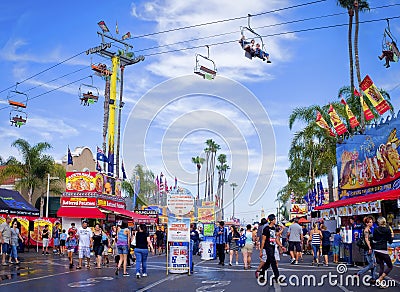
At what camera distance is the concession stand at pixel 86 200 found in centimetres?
3666

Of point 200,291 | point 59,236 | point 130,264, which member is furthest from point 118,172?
point 200,291

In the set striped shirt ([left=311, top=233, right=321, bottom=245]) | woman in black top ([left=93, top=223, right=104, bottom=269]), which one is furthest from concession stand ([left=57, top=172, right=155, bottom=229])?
striped shirt ([left=311, top=233, right=321, bottom=245])

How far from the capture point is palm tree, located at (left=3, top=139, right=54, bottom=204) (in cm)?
4466

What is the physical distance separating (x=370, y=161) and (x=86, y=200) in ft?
69.8

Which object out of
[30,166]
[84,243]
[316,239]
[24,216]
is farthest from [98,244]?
[30,166]

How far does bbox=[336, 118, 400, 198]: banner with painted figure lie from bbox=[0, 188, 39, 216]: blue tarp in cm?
2113

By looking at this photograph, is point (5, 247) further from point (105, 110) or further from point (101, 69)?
point (105, 110)

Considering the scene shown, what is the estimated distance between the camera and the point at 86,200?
1467 inches

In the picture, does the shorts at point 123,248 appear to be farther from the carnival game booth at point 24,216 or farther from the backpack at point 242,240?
the carnival game booth at point 24,216

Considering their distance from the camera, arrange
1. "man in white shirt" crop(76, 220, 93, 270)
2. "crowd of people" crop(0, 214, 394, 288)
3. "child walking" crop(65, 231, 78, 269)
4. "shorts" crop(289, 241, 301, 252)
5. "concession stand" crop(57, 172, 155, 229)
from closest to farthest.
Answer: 1. "crowd of people" crop(0, 214, 394, 288)
2. "man in white shirt" crop(76, 220, 93, 270)
3. "child walking" crop(65, 231, 78, 269)
4. "shorts" crop(289, 241, 301, 252)
5. "concession stand" crop(57, 172, 155, 229)

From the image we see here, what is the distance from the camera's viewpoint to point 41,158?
45188mm

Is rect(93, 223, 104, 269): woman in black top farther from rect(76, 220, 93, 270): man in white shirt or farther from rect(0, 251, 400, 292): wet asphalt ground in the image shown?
rect(0, 251, 400, 292): wet asphalt ground

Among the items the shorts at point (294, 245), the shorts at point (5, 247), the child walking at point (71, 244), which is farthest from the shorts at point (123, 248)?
the shorts at point (294, 245)

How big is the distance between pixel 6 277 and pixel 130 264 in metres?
6.16
